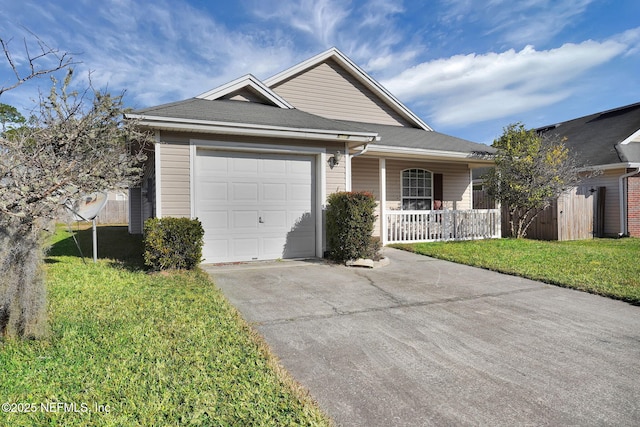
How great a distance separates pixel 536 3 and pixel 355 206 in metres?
7.74

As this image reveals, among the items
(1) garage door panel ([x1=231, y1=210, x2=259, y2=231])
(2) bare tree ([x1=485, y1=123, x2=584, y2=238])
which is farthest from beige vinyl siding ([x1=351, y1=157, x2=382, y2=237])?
Result: (1) garage door panel ([x1=231, y1=210, x2=259, y2=231])

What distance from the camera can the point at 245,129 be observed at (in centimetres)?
706

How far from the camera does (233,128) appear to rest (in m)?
7.00

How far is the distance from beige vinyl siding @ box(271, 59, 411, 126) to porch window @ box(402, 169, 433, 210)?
9.02 feet

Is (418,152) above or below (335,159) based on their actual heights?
above

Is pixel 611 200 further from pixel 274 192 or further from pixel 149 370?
pixel 149 370

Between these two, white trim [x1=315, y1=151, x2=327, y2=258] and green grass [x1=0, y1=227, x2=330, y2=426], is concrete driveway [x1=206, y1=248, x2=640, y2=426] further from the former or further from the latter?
white trim [x1=315, y1=151, x2=327, y2=258]

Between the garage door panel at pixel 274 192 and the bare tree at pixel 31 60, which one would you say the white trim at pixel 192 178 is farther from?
the bare tree at pixel 31 60

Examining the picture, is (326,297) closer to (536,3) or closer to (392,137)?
(392,137)

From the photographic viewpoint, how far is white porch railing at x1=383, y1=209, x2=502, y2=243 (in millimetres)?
10586

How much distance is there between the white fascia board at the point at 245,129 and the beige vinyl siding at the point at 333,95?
5.20 meters

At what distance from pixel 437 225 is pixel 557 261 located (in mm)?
3582

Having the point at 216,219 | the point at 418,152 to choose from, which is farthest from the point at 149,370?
the point at 418,152

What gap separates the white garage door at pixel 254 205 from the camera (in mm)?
7301
